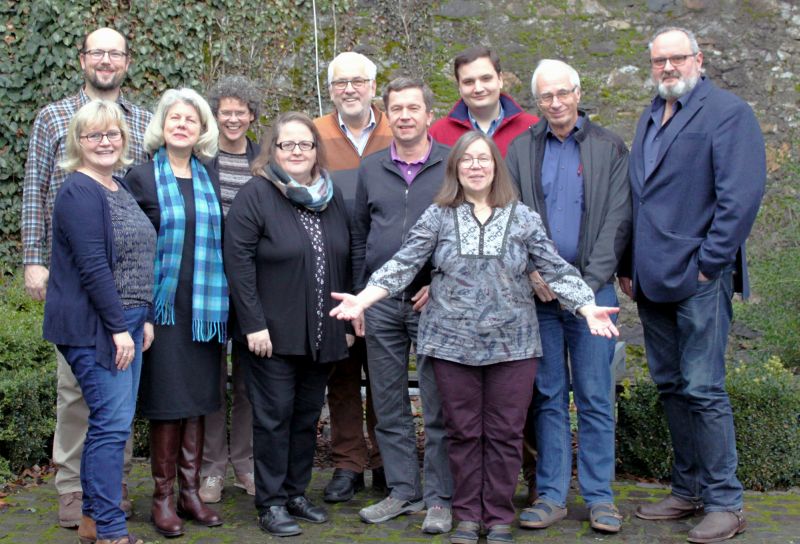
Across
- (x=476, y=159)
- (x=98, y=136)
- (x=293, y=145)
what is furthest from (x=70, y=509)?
(x=476, y=159)

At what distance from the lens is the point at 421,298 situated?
4.38m

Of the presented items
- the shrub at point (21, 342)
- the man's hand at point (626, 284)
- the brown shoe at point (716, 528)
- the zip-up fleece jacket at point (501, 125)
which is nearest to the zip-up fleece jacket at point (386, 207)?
the zip-up fleece jacket at point (501, 125)

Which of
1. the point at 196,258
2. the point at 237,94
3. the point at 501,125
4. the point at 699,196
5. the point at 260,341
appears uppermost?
the point at 237,94

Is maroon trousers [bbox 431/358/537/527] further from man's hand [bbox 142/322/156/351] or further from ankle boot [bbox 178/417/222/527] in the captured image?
man's hand [bbox 142/322/156/351]

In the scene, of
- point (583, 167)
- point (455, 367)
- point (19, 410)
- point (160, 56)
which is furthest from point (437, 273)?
point (160, 56)

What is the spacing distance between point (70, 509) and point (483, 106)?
2.76 m

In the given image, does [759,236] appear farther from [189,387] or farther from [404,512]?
[189,387]

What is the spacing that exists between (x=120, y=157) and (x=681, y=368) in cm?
263

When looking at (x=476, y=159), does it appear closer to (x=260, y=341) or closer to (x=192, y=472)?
(x=260, y=341)

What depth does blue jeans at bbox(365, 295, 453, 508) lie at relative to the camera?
441cm

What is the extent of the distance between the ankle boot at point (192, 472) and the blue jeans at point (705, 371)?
216 cm

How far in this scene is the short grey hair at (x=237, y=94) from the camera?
482 centimetres

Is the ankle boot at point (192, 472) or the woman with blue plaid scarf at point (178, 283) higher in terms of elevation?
the woman with blue plaid scarf at point (178, 283)

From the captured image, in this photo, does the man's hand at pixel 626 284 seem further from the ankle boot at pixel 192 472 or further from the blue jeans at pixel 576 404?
the ankle boot at pixel 192 472
